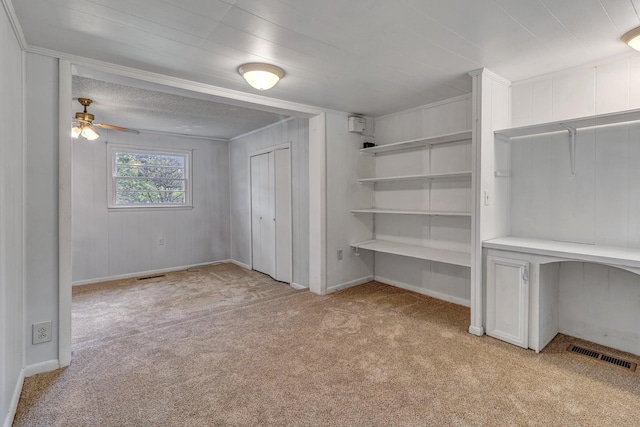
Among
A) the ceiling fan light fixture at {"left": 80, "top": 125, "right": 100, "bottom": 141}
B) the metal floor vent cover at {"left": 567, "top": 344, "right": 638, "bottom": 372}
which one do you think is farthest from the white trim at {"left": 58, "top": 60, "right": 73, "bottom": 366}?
the metal floor vent cover at {"left": 567, "top": 344, "right": 638, "bottom": 372}

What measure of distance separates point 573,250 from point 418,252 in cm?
144

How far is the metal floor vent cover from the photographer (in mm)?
2273

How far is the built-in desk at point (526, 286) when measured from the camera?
2.42 metres

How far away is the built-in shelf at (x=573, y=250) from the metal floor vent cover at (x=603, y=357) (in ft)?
2.55

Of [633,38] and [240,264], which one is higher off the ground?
[633,38]

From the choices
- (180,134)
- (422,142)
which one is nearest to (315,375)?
(422,142)

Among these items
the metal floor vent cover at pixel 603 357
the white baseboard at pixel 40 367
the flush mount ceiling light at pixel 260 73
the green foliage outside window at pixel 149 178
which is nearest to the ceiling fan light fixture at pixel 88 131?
the green foliage outside window at pixel 149 178

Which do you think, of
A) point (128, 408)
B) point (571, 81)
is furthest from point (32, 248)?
point (571, 81)

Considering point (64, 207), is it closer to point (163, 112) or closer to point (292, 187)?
point (163, 112)

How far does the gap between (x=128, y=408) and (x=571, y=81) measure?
3941 mm

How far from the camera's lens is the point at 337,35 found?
212cm

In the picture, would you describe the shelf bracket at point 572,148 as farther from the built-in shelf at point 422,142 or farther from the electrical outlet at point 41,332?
the electrical outlet at point 41,332

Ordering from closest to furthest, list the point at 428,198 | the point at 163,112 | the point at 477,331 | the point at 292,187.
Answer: the point at 477,331
the point at 428,198
the point at 163,112
the point at 292,187

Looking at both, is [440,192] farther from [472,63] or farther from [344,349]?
[344,349]
